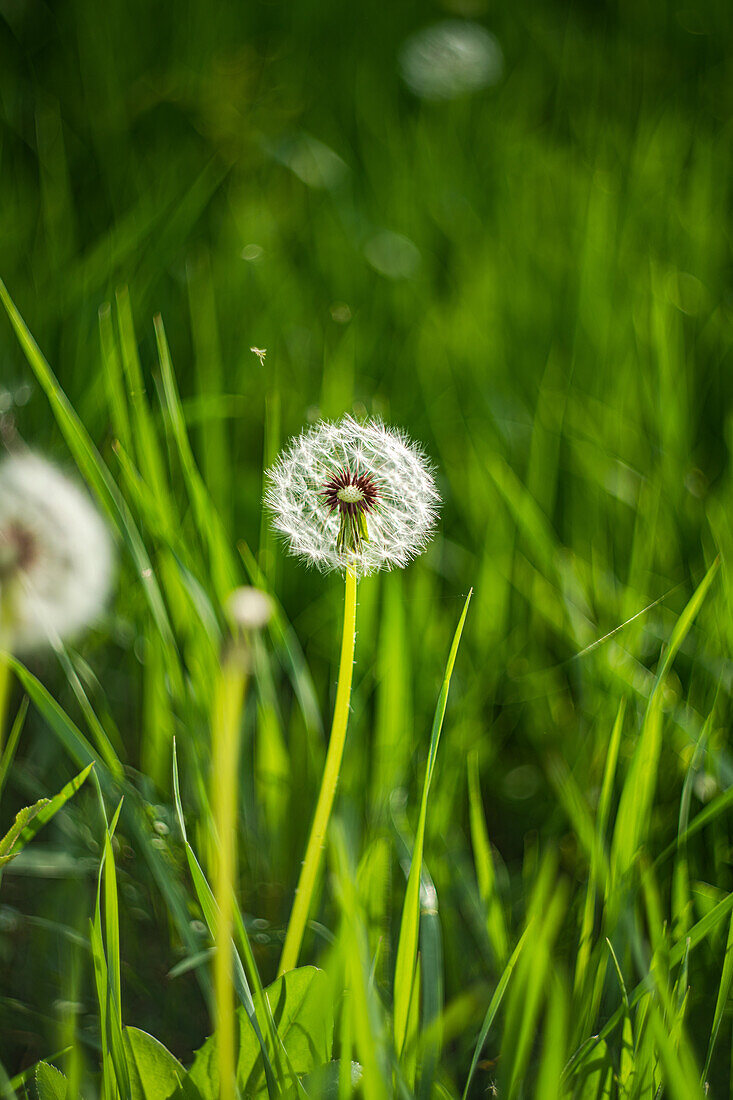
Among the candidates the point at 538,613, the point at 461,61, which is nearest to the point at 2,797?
the point at 538,613

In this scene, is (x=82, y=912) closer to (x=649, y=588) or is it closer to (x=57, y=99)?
(x=649, y=588)

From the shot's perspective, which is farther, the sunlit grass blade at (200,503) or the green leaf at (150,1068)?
the sunlit grass blade at (200,503)

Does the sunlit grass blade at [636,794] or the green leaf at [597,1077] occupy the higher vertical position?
the sunlit grass blade at [636,794]

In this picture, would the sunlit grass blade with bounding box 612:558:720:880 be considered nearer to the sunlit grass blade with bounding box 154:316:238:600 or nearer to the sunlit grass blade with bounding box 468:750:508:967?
the sunlit grass blade with bounding box 468:750:508:967

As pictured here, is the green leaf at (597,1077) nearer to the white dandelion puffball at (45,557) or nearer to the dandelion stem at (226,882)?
the dandelion stem at (226,882)

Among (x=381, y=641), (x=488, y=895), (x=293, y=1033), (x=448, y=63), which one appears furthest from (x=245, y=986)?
(x=448, y=63)

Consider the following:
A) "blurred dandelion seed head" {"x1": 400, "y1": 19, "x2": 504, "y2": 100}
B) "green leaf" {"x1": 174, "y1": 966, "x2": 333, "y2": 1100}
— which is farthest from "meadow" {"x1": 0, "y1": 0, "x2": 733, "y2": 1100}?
"blurred dandelion seed head" {"x1": 400, "y1": 19, "x2": 504, "y2": 100}

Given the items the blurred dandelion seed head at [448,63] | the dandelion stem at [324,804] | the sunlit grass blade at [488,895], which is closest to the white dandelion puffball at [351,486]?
the dandelion stem at [324,804]
